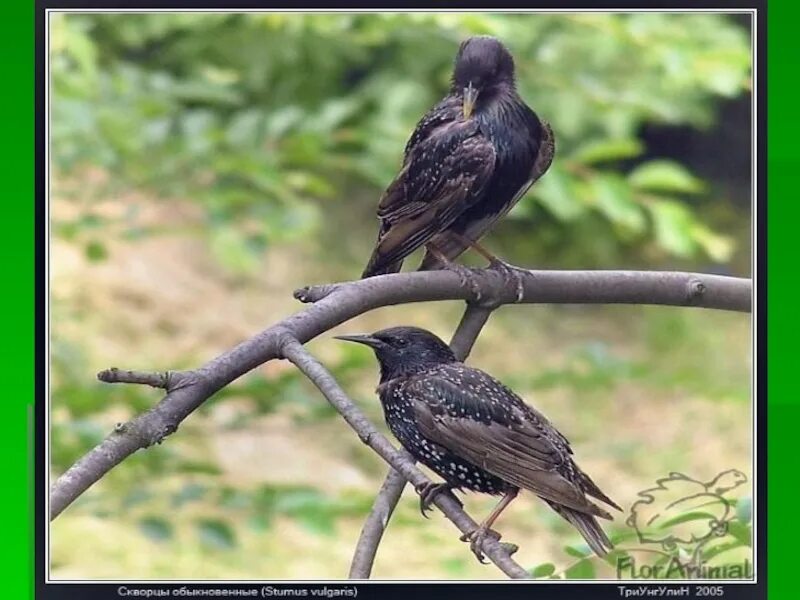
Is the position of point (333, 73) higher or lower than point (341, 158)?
higher

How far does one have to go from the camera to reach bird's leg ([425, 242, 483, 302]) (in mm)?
2398

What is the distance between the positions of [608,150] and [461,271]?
0.95 metres

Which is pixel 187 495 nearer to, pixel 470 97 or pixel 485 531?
pixel 485 531

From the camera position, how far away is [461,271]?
243cm

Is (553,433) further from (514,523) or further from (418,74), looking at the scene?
(418,74)

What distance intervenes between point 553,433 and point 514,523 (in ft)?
2.19

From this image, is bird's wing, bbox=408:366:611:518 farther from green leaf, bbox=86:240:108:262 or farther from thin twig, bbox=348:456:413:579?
green leaf, bbox=86:240:108:262

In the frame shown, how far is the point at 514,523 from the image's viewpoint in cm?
293

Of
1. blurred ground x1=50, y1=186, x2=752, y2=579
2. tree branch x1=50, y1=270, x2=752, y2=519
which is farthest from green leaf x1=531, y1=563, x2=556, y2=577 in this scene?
tree branch x1=50, y1=270, x2=752, y2=519

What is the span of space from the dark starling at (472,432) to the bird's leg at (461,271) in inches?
4.9

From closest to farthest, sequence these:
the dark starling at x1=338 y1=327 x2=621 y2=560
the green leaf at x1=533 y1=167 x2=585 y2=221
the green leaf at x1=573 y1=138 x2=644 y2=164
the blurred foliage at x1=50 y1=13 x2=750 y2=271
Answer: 1. the dark starling at x1=338 y1=327 x2=621 y2=560
2. the green leaf at x1=573 y1=138 x2=644 y2=164
3. the blurred foliage at x1=50 y1=13 x2=750 y2=271
4. the green leaf at x1=533 y1=167 x2=585 y2=221

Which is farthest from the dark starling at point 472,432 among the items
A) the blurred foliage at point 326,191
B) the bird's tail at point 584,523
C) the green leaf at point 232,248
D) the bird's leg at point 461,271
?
the green leaf at point 232,248

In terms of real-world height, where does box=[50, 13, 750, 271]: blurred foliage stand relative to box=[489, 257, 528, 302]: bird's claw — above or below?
above
